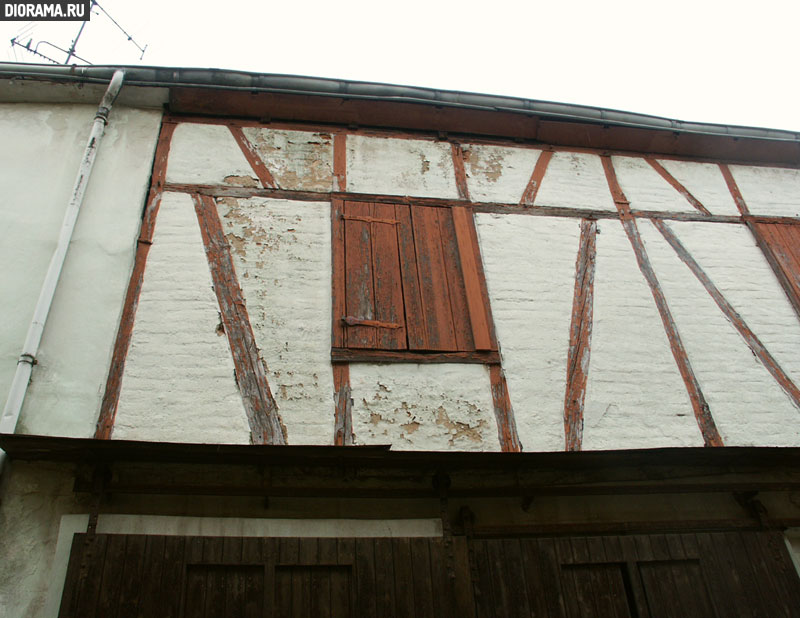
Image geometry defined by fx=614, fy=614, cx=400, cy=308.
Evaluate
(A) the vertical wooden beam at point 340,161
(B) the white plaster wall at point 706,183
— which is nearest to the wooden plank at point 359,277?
(A) the vertical wooden beam at point 340,161

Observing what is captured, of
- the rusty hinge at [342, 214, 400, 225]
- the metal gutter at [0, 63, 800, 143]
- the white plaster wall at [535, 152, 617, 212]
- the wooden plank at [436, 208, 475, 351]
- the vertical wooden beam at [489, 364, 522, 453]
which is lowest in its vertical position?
the vertical wooden beam at [489, 364, 522, 453]

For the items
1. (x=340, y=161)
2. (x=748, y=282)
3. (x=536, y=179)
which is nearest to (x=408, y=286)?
(x=340, y=161)

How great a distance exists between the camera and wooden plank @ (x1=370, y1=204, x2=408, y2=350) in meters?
4.92

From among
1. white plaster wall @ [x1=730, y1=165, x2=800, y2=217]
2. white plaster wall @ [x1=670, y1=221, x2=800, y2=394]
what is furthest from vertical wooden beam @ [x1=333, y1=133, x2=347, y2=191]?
white plaster wall @ [x1=730, y1=165, x2=800, y2=217]

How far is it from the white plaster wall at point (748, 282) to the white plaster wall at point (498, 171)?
1.61 meters

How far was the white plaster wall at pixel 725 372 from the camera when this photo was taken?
4.98 m

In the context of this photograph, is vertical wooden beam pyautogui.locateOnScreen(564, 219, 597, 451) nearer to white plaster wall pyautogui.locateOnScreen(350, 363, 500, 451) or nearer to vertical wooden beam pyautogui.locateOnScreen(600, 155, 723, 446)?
vertical wooden beam pyautogui.locateOnScreen(600, 155, 723, 446)

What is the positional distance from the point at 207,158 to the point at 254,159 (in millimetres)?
436

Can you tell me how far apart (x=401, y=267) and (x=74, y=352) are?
8.69 feet

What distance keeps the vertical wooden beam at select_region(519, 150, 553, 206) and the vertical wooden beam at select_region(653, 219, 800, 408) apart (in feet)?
4.08

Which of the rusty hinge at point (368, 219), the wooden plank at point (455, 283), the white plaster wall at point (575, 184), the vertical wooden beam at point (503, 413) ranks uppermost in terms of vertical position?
the white plaster wall at point (575, 184)

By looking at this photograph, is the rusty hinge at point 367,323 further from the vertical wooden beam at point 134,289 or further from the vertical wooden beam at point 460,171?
the vertical wooden beam at point 460,171

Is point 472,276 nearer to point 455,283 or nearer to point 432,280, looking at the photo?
point 455,283

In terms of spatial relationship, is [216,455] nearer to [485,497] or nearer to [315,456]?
[315,456]
